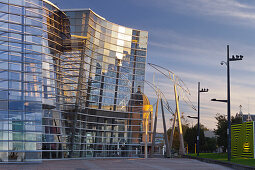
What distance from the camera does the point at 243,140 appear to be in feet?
140

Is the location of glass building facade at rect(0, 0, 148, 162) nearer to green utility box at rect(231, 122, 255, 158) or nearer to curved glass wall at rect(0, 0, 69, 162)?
curved glass wall at rect(0, 0, 69, 162)

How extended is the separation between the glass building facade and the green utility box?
1539 centimetres

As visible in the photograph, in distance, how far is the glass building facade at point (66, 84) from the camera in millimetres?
32062

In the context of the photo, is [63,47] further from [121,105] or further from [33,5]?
[121,105]

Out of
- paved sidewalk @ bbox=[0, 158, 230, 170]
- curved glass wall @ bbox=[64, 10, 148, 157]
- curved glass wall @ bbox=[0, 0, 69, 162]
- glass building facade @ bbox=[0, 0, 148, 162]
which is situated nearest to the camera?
paved sidewalk @ bbox=[0, 158, 230, 170]

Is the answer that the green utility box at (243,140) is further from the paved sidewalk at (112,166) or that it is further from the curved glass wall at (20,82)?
the curved glass wall at (20,82)

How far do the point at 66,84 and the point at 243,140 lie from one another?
2148 cm

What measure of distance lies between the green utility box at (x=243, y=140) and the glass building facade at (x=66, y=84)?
15389 millimetres

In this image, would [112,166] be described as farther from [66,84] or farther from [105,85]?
[105,85]

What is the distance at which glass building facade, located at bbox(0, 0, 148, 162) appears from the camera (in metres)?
32.1

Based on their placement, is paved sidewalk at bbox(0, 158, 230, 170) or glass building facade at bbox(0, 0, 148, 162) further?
glass building facade at bbox(0, 0, 148, 162)

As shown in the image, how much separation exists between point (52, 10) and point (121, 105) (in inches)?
705

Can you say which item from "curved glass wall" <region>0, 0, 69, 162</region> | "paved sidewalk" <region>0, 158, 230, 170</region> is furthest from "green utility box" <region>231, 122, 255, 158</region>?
"curved glass wall" <region>0, 0, 69, 162</region>

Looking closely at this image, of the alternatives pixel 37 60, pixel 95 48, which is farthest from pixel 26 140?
pixel 95 48
